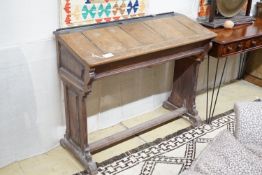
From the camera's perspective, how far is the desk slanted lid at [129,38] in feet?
6.44

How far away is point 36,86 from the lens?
2.21 metres

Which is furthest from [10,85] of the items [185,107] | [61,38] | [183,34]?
[185,107]

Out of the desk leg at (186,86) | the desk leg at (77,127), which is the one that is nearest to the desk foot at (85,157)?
the desk leg at (77,127)

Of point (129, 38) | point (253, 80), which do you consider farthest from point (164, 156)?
point (253, 80)

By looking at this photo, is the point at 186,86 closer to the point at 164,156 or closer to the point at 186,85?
the point at 186,85

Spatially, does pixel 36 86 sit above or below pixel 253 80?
above

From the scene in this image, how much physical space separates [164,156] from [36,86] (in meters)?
1.09

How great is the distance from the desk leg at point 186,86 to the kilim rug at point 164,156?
0.56 feet

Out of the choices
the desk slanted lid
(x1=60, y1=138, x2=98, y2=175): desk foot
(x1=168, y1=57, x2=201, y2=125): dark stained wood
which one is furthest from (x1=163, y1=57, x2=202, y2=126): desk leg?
(x1=60, y1=138, x2=98, y2=175): desk foot

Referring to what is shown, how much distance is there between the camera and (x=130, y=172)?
2275 millimetres

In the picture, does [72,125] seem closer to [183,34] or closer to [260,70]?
[183,34]

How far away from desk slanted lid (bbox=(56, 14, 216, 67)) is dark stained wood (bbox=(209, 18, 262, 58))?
4.7 inches

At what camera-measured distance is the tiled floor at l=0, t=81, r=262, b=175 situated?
7.46ft

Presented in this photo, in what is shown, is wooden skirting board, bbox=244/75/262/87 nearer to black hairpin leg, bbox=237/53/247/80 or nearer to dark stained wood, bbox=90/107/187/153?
black hairpin leg, bbox=237/53/247/80
